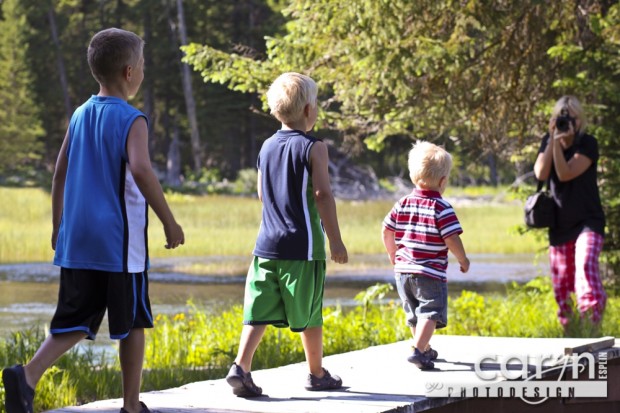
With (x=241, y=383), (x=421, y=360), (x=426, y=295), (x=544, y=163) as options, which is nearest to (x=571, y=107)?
(x=544, y=163)

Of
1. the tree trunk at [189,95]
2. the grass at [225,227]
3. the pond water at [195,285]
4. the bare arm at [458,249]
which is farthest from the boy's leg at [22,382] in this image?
the tree trunk at [189,95]

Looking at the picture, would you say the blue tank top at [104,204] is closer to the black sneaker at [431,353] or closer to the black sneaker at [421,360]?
the black sneaker at [421,360]

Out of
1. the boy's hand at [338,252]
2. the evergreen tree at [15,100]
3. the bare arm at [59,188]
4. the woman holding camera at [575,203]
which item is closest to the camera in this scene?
the bare arm at [59,188]

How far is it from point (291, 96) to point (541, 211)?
3.66 metres

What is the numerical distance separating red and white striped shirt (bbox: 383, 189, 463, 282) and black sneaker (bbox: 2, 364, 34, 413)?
2506 millimetres

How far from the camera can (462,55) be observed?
11.5m

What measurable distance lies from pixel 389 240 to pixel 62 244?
2453mm

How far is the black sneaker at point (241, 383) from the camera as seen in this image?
20.2 ft

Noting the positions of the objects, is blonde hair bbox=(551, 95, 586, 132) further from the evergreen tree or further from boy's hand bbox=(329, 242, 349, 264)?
the evergreen tree

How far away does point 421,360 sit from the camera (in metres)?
7.17

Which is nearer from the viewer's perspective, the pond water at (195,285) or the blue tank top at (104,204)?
the blue tank top at (104,204)

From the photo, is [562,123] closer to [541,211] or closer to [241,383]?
[541,211]

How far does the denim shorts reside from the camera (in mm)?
7258

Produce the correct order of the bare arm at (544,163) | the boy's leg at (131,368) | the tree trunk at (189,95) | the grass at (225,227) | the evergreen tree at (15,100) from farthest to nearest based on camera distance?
1. the evergreen tree at (15,100)
2. the tree trunk at (189,95)
3. the grass at (225,227)
4. the bare arm at (544,163)
5. the boy's leg at (131,368)
